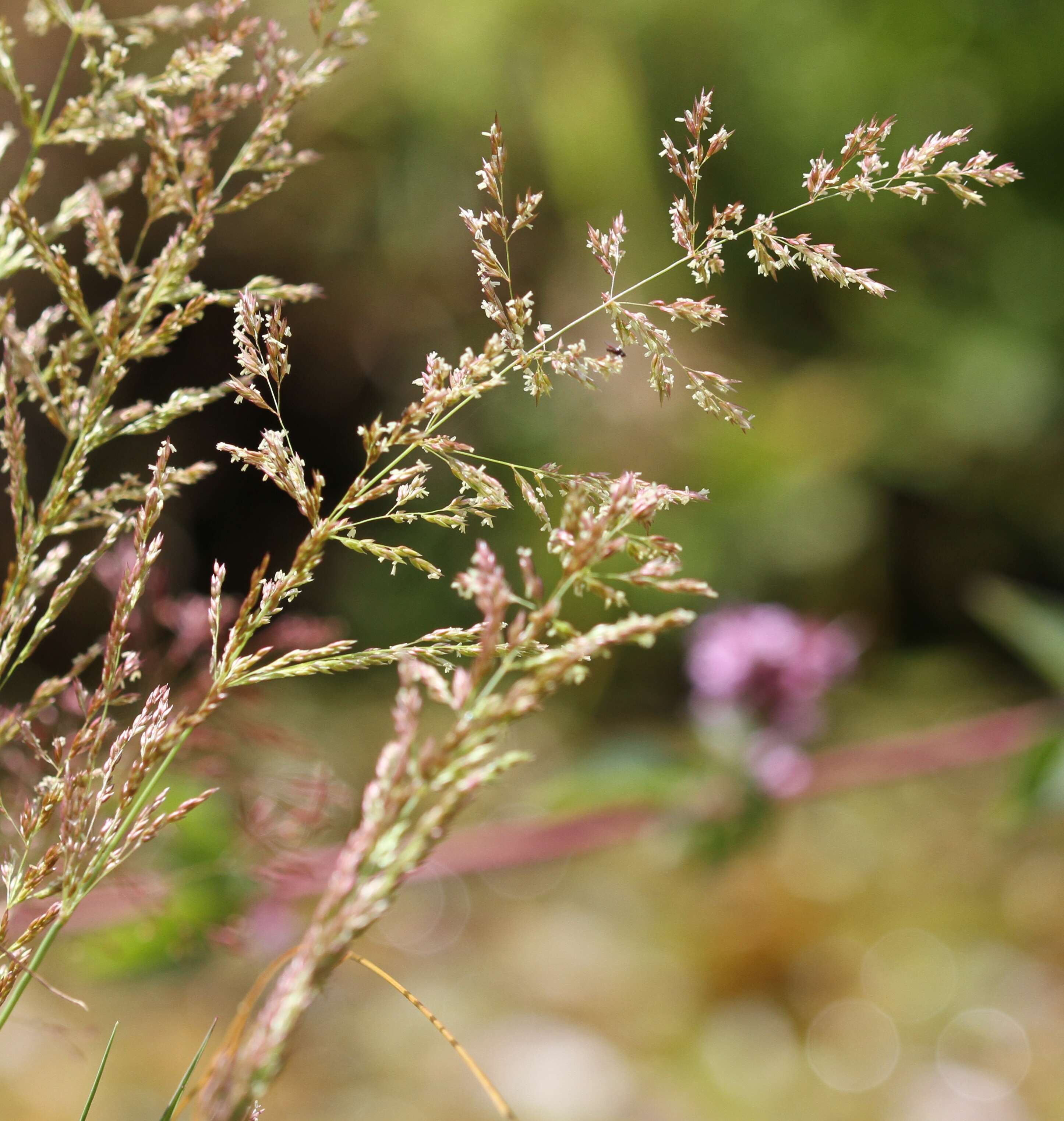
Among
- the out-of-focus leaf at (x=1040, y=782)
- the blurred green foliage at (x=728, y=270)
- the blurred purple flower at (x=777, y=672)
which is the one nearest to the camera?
the out-of-focus leaf at (x=1040, y=782)

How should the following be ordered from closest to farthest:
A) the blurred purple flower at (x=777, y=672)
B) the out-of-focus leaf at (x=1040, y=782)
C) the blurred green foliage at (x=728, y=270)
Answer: the out-of-focus leaf at (x=1040, y=782) → the blurred purple flower at (x=777, y=672) → the blurred green foliage at (x=728, y=270)

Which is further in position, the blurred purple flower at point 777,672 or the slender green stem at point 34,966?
the blurred purple flower at point 777,672

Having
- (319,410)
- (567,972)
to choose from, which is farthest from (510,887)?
(319,410)

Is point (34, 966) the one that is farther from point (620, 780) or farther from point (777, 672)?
point (777, 672)

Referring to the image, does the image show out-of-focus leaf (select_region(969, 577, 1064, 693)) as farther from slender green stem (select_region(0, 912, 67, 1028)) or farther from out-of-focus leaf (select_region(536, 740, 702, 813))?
slender green stem (select_region(0, 912, 67, 1028))

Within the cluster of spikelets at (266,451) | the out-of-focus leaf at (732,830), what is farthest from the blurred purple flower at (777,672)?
the cluster of spikelets at (266,451)

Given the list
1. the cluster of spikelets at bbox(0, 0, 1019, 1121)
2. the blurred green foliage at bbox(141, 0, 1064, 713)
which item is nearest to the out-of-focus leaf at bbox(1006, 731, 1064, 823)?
the cluster of spikelets at bbox(0, 0, 1019, 1121)

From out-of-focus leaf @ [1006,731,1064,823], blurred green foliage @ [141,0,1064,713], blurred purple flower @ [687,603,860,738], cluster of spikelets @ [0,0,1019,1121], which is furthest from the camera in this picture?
blurred green foliage @ [141,0,1064,713]

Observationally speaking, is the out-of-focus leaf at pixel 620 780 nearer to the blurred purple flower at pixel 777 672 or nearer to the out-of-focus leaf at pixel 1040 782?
the blurred purple flower at pixel 777 672

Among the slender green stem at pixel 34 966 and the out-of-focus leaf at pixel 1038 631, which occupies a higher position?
the slender green stem at pixel 34 966

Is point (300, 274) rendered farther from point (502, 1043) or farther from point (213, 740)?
point (213, 740)
